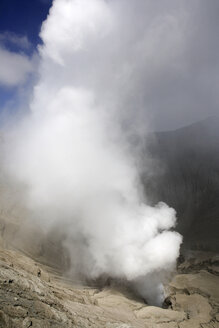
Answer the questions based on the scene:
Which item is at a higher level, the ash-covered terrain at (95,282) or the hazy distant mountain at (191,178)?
the hazy distant mountain at (191,178)

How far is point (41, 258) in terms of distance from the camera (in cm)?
2966

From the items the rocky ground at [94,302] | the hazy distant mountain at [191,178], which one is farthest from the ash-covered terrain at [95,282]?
the hazy distant mountain at [191,178]

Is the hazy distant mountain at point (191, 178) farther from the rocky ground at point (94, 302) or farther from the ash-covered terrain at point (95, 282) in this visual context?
the rocky ground at point (94, 302)

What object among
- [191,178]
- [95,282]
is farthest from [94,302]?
[191,178]

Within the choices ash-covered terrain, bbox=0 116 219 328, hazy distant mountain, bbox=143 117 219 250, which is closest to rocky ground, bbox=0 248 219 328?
ash-covered terrain, bbox=0 116 219 328

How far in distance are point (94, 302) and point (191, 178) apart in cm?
4728

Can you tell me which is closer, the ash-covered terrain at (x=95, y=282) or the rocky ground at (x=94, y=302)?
the rocky ground at (x=94, y=302)

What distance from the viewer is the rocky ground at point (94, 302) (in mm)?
12352

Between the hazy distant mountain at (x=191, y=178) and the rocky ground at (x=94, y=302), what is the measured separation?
1209 cm

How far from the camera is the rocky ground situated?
12.4 m

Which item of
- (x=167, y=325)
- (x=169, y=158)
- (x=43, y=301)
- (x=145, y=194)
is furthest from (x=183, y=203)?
(x=43, y=301)

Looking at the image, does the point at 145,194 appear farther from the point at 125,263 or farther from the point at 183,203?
the point at 125,263

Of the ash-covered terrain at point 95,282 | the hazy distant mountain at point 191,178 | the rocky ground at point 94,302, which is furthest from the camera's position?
the hazy distant mountain at point 191,178

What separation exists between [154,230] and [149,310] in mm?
12538
